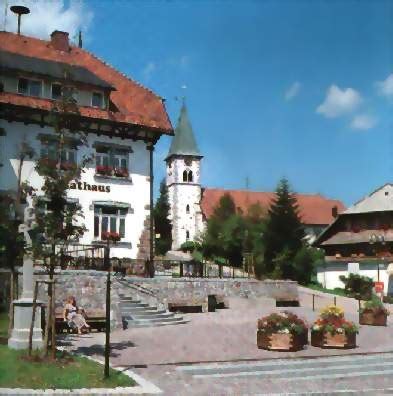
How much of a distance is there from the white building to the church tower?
45513mm

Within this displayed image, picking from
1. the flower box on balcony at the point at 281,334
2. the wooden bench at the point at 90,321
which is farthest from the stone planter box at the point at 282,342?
the wooden bench at the point at 90,321

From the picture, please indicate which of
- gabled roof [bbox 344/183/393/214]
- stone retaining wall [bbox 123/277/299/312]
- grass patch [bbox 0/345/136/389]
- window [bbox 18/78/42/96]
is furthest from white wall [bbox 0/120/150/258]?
gabled roof [bbox 344/183/393/214]

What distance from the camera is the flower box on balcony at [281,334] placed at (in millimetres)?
15203

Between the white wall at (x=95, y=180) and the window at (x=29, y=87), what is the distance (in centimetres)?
162

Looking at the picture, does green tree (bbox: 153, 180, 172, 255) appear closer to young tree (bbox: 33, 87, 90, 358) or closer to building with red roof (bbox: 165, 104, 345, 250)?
building with red roof (bbox: 165, 104, 345, 250)

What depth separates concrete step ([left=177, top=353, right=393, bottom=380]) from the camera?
40.4 ft

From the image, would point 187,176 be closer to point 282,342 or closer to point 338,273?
point 338,273

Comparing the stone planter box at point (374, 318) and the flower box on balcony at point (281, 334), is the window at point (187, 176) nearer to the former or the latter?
the stone planter box at point (374, 318)

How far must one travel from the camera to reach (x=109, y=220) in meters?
28.4

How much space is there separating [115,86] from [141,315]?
15523 mm

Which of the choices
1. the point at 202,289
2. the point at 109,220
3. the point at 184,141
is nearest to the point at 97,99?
the point at 109,220

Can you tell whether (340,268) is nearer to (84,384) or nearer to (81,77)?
(81,77)

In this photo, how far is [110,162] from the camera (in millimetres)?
28766

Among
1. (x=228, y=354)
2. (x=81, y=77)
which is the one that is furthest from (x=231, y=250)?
(x=228, y=354)
